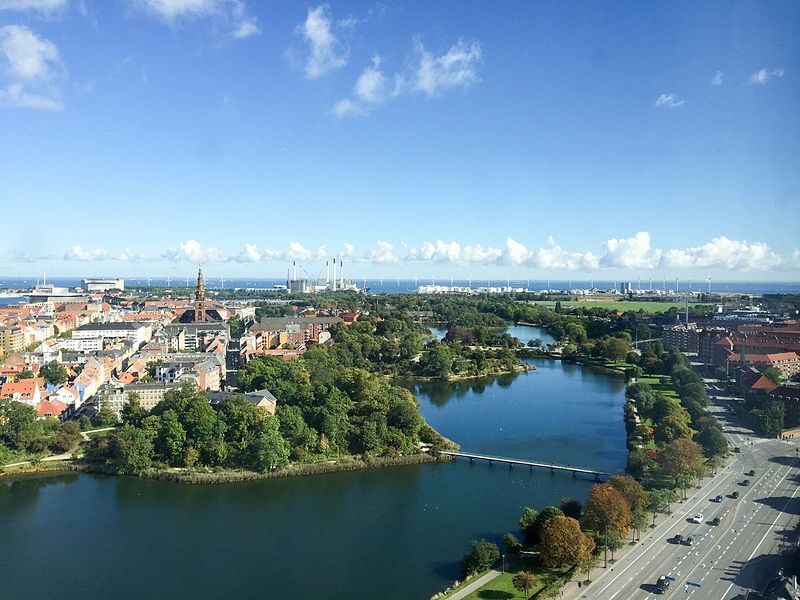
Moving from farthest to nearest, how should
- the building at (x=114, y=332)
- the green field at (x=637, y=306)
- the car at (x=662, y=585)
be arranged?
1. the green field at (x=637, y=306)
2. the building at (x=114, y=332)
3. the car at (x=662, y=585)

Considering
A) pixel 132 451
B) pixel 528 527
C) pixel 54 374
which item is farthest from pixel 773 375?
pixel 54 374

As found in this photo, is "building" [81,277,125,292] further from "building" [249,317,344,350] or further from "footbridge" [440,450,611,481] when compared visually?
"footbridge" [440,450,611,481]

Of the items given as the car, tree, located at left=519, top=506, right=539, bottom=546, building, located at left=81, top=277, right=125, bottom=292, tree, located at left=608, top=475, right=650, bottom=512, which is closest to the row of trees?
tree, located at left=519, top=506, right=539, bottom=546

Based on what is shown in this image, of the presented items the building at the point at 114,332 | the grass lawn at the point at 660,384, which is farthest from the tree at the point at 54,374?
the grass lawn at the point at 660,384

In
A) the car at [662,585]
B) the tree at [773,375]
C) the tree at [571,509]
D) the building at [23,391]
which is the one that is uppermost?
the tree at [773,375]

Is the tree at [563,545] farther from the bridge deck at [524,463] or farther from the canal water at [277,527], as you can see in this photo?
the bridge deck at [524,463]

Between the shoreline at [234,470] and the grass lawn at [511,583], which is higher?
the grass lawn at [511,583]
